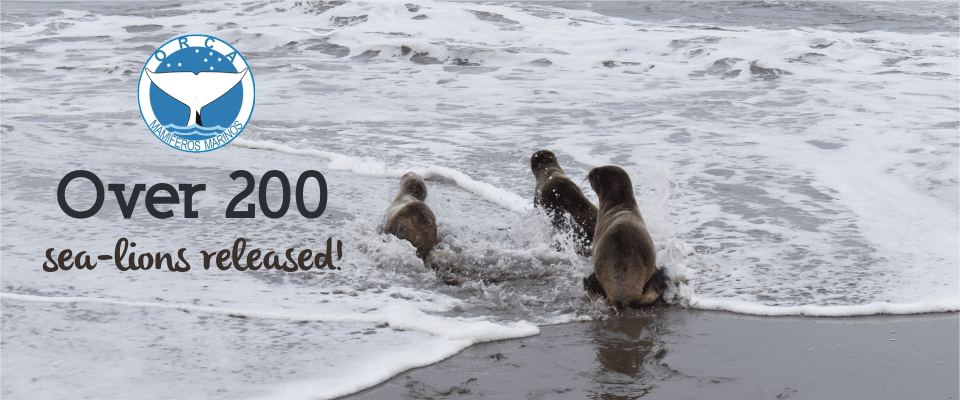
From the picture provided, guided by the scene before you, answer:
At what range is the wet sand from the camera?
3291mm

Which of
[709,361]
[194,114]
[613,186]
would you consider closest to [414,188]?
[613,186]

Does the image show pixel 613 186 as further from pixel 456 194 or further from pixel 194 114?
pixel 194 114

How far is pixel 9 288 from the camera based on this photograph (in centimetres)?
427

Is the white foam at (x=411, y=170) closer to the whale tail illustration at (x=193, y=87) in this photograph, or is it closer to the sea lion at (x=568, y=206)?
the whale tail illustration at (x=193, y=87)

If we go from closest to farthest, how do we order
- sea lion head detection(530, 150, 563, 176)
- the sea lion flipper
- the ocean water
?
the ocean water → the sea lion flipper → sea lion head detection(530, 150, 563, 176)

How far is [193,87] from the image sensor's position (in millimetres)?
7957

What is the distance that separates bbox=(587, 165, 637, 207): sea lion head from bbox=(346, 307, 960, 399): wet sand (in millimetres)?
823

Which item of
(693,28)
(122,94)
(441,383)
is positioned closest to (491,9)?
(693,28)

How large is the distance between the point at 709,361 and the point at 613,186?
56.2 inches

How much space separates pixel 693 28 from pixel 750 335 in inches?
608

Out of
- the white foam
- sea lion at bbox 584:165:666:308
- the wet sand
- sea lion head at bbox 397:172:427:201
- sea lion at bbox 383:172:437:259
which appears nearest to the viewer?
the wet sand

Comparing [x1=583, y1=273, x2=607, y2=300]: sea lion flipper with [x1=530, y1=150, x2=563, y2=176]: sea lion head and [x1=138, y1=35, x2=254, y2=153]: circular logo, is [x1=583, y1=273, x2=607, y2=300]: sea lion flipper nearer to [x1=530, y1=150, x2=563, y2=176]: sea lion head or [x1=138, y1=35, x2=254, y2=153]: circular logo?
[x1=530, y1=150, x2=563, y2=176]: sea lion head

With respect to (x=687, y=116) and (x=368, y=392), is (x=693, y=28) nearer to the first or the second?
(x=687, y=116)

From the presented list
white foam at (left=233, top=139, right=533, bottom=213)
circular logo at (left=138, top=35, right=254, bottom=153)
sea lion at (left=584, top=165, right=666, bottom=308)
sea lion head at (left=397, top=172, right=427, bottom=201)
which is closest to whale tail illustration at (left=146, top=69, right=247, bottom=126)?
circular logo at (left=138, top=35, right=254, bottom=153)
